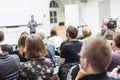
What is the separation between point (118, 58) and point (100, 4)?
1152 centimetres

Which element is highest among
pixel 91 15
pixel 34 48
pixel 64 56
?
pixel 91 15

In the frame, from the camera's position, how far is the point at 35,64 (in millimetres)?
2748

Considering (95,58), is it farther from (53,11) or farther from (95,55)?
(53,11)

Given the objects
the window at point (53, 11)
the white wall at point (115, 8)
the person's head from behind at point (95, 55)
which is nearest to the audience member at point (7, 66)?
the person's head from behind at point (95, 55)

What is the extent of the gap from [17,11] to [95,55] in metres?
13.6

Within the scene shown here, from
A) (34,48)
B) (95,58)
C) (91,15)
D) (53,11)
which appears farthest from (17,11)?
(95,58)

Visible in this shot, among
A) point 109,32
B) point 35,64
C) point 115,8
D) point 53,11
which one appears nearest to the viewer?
point 35,64

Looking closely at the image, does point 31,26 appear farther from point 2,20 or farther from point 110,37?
point 110,37

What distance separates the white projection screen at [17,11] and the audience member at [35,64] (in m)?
11.7

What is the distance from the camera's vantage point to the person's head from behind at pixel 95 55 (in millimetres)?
1550

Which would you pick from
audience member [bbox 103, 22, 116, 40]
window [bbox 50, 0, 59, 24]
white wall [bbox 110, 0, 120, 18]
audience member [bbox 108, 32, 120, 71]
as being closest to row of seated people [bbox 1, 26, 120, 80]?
audience member [bbox 108, 32, 120, 71]

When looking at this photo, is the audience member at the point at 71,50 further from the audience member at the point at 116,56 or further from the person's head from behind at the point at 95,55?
the person's head from behind at the point at 95,55

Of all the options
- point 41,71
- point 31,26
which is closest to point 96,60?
point 41,71

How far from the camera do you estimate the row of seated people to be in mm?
1560
